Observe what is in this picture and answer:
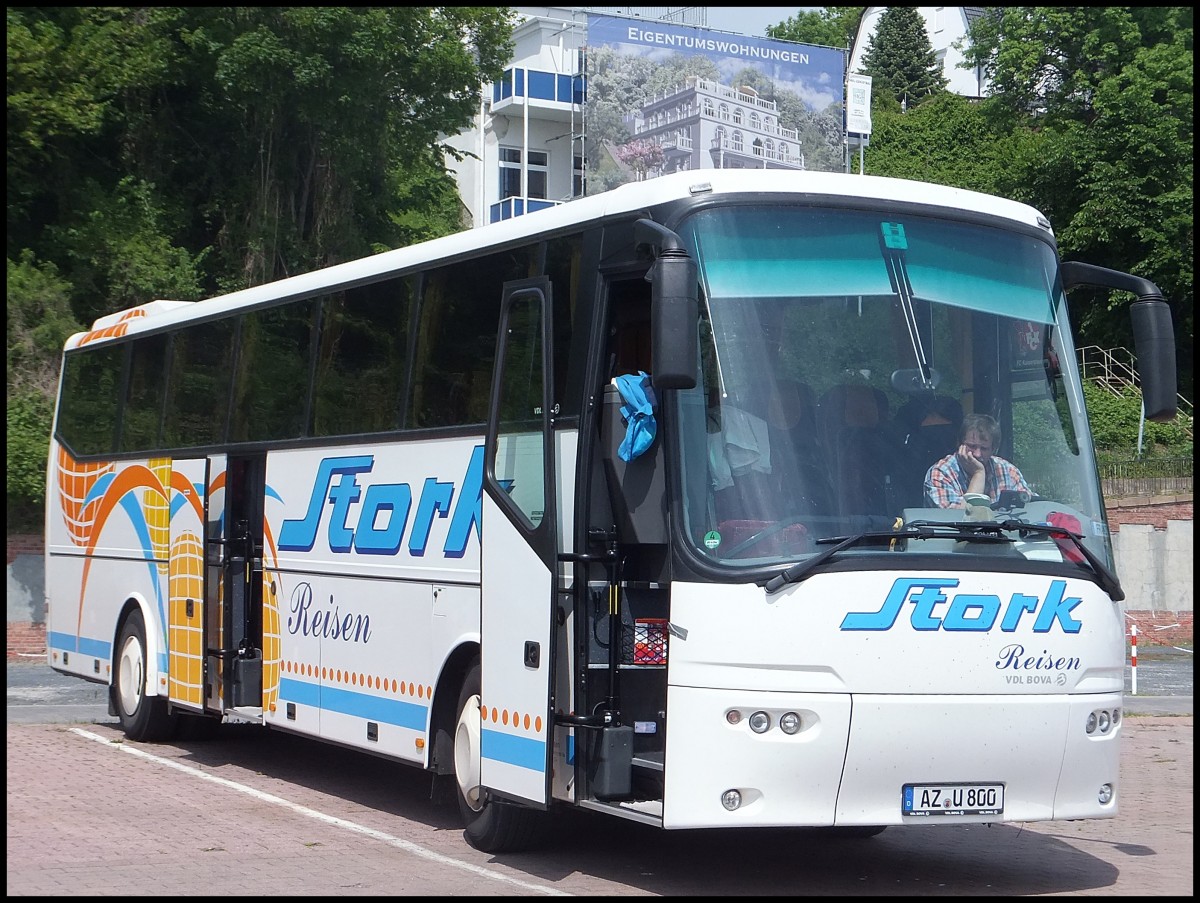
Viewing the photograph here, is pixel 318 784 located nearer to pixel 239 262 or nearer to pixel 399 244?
pixel 239 262

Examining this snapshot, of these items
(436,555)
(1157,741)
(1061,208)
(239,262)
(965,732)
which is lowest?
(1157,741)

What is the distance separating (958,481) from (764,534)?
3.52 feet

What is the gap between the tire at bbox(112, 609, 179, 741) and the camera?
15.1 metres

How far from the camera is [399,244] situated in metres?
34.7

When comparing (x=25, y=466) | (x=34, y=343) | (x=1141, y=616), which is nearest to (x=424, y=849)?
(x=25, y=466)

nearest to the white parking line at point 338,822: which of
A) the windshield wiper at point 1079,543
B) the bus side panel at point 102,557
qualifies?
the bus side panel at point 102,557

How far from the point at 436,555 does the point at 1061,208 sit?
40.2 meters

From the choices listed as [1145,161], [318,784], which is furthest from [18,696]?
[1145,161]

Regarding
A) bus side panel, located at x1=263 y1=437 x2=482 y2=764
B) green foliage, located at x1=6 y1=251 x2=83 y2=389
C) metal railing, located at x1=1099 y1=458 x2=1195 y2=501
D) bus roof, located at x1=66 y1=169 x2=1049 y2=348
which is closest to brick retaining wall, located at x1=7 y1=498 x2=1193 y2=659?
metal railing, located at x1=1099 y1=458 x2=1195 y2=501

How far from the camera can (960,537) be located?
316 inches

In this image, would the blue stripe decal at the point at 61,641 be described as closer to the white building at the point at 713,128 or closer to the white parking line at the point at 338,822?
the white parking line at the point at 338,822

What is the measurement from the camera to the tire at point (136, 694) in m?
15.1

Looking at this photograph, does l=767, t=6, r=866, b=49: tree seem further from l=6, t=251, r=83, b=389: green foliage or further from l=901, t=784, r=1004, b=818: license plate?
l=901, t=784, r=1004, b=818: license plate

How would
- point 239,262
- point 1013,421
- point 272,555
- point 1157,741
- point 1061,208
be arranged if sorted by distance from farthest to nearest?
point 1061,208
point 239,262
point 1157,741
point 272,555
point 1013,421
